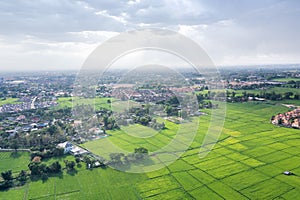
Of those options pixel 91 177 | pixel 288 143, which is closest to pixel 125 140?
pixel 91 177

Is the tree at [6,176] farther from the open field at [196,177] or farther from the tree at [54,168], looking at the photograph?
the tree at [54,168]

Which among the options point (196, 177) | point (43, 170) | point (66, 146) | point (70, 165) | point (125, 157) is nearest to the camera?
point (196, 177)

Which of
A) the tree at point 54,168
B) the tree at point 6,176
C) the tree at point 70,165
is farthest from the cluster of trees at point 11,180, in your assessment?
the tree at point 70,165

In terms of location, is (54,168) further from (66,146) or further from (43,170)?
(66,146)

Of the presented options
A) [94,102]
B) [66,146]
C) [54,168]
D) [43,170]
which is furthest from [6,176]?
[94,102]

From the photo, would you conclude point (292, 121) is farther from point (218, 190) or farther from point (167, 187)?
point (167, 187)

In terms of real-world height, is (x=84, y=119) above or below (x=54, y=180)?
above

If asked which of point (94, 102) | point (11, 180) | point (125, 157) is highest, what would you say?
point (94, 102)

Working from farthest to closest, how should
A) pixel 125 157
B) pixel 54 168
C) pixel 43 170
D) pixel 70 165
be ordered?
1. pixel 70 165
2. pixel 54 168
3. pixel 43 170
4. pixel 125 157
